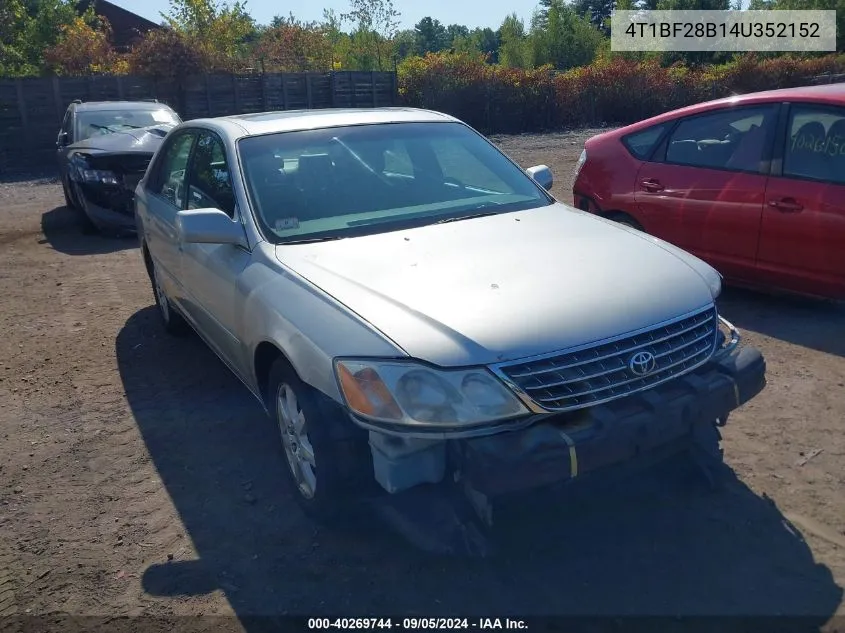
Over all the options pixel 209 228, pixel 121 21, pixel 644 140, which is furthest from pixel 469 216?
pixel 121 21

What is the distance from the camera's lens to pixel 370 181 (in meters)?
4.09

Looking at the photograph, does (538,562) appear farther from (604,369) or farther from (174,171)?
(174,171)

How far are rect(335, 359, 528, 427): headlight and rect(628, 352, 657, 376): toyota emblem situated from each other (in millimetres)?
466

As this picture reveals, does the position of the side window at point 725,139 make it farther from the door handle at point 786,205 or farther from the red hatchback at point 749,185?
the door handle at point 786,205

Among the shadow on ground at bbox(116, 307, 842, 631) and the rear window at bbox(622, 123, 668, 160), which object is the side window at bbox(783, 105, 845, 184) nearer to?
the rear window at bbox(622, 123, 668, 160)

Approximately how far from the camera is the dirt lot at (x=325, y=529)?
2.88 m

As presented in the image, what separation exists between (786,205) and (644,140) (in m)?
1.50

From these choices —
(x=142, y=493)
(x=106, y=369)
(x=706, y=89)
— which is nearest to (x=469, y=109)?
(x=706, y=89)

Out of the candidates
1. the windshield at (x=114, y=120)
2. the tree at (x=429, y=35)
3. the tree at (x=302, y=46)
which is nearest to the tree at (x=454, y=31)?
the tree at (x=429, y=35)

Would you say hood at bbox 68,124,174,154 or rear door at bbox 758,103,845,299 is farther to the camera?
hood at bbox 68,124,174,154

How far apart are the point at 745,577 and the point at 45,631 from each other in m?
2.58

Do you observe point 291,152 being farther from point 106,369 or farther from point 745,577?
point 745,577

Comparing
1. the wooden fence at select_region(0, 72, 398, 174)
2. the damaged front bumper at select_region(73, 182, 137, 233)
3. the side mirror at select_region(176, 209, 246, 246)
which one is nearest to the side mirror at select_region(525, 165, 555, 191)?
the side mirror at select_region(176, 209, 246, 246)

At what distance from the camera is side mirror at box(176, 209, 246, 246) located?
12.1 feet
